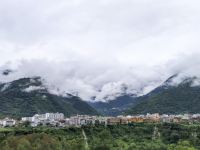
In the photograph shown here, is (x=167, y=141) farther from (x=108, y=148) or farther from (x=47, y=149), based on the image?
(x=47, y=149)

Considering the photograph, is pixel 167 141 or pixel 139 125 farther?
pixel 139 125

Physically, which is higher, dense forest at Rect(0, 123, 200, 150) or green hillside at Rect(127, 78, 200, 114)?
green hillside at Rect(127, 78, 200, 114)

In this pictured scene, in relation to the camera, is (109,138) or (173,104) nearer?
(109,138)

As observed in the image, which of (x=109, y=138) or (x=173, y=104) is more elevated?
(x=173, y=104)

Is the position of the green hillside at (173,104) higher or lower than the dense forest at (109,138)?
higher

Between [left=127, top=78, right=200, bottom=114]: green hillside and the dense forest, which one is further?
[left=127, top=78, right=200, bottom=114]: green hillside

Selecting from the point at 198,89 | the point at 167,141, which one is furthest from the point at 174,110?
the point at 167,141

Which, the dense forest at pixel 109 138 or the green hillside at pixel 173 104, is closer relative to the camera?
the dense forest at pixel 109 138

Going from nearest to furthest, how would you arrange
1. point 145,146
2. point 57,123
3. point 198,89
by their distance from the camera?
1. point 145,146
2. point 57,123
3. point 198,89
